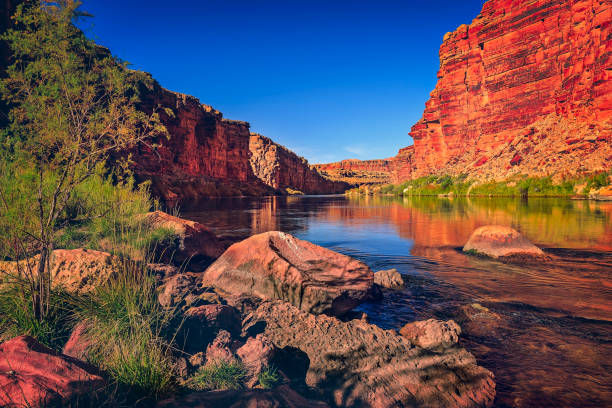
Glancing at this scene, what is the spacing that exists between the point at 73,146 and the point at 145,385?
10.7 feet

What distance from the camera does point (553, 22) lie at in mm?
58094

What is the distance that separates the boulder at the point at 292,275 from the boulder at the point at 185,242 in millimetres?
2517

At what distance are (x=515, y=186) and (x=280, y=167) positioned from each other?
7867 centimetres

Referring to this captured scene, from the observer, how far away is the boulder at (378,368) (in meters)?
2.88


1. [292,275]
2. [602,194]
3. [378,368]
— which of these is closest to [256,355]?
[378,368]

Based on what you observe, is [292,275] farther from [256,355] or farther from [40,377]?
[40,377]

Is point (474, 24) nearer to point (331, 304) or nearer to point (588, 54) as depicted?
point (588, 54)

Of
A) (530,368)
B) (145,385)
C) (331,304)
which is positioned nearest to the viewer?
(145,385)

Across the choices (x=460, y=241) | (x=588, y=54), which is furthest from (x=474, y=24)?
(x=460, y=241)

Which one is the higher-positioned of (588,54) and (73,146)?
Answer: (588,54)

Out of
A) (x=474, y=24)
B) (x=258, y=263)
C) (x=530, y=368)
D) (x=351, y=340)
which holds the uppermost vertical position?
(x=474, y=24)

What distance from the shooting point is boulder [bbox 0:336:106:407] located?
6.66 ft

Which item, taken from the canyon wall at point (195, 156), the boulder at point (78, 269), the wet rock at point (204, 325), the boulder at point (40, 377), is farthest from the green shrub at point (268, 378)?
the canyon wall at point (195, 156)

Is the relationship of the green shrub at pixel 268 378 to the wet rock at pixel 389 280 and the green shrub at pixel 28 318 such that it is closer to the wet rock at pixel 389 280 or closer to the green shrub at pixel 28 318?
the green shrub at pixel 28 318
